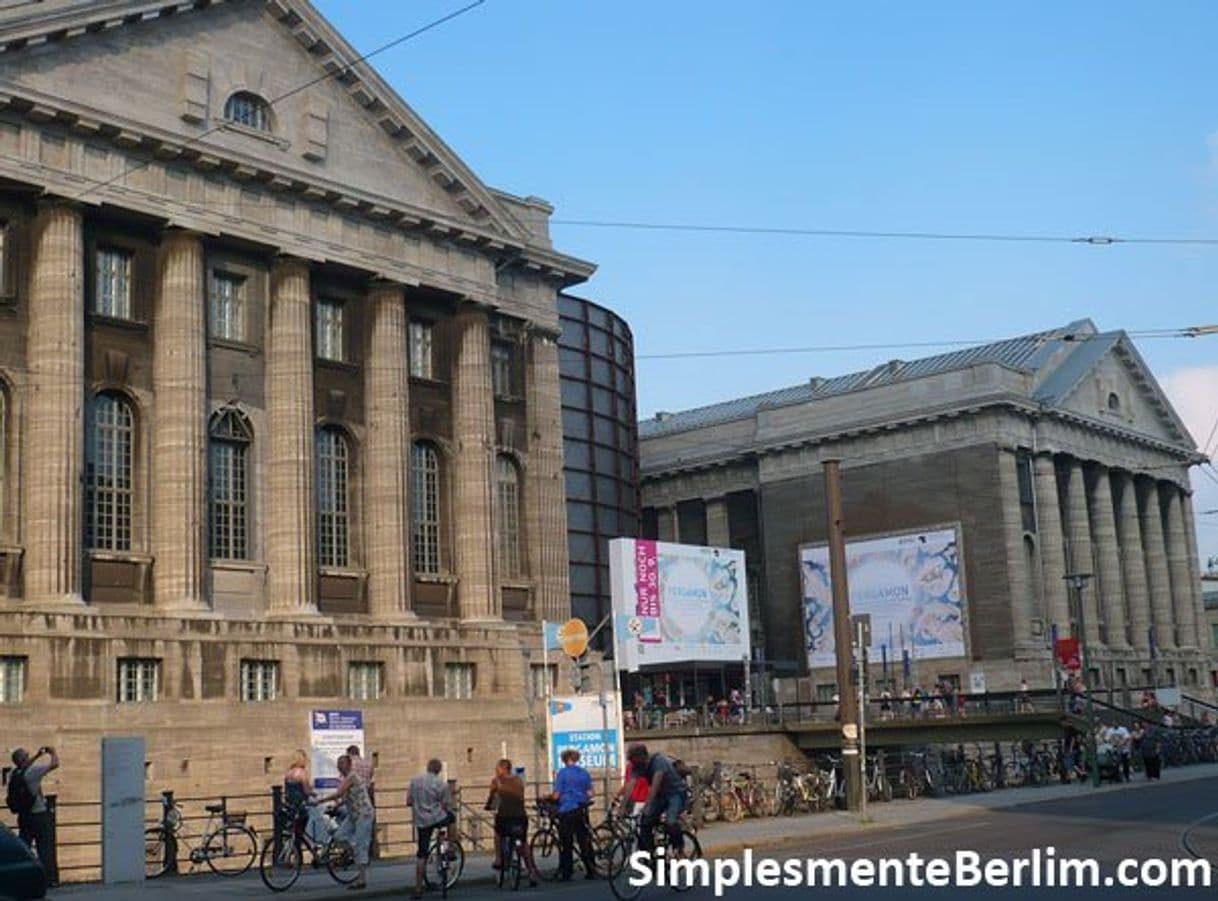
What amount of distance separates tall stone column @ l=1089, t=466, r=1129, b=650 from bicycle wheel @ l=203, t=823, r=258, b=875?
65.4m

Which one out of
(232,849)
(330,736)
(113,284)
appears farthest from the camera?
(113,284)

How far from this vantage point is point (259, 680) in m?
39.1

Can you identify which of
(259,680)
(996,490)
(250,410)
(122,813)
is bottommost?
(122,813)

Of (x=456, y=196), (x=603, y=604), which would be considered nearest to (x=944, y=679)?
(x=603, y=604)

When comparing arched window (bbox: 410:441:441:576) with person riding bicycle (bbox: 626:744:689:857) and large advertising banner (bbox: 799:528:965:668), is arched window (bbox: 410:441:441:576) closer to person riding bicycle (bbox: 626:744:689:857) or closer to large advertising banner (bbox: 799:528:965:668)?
person riding bicycle (bbox: 626:744:689:857)

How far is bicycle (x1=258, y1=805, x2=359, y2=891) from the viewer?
23938 mm

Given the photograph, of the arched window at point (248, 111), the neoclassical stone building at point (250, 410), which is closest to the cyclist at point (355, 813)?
the neoclassical stone building at point (250, 410)

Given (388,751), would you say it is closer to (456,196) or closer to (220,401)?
(220,401)

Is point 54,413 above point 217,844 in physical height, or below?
above

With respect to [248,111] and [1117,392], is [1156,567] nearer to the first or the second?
[1117,392]

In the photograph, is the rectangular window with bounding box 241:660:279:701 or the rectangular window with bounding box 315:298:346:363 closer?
the rectangular window with bounding box 241:660:279:701

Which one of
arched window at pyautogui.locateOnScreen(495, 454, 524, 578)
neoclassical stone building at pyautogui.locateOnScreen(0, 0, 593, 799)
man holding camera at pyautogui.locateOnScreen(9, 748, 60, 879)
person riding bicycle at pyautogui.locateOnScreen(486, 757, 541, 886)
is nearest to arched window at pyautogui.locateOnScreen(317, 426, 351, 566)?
neoclassical stone building at pyautogui.locateOnScreen(0, 0, 593, 799)

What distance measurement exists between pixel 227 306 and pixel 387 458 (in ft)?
19.3

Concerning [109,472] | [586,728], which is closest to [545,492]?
[109,472]
